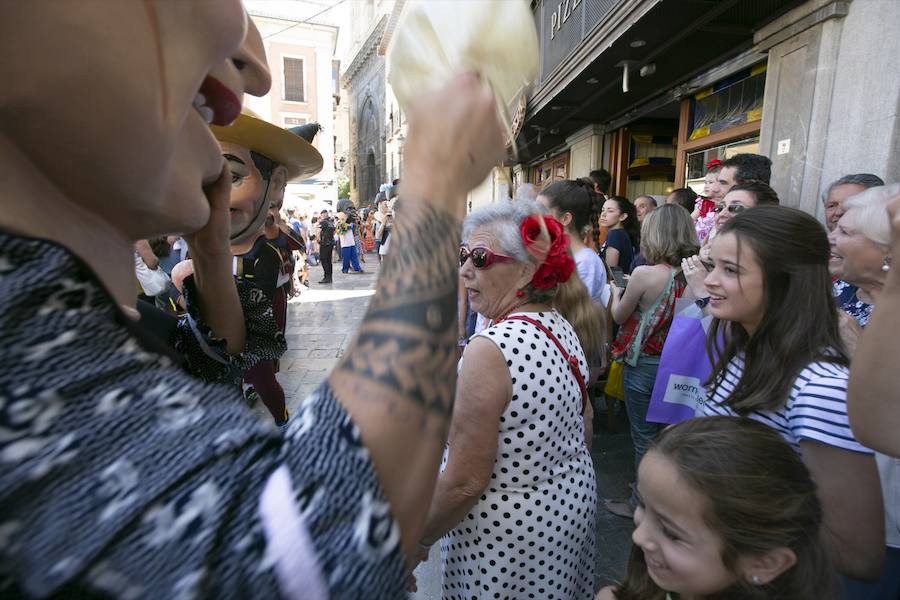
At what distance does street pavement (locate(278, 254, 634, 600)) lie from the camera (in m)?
2.76

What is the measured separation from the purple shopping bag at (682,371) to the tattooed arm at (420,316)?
2013mm

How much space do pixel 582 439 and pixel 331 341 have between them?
226 inches

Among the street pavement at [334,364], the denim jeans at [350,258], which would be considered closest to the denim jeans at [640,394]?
the street pavement at [334,364]

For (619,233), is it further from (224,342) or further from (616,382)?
(224,342)

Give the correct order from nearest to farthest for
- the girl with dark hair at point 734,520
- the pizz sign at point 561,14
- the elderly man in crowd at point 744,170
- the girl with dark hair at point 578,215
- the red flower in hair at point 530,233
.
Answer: the girl with dark hair at point 734,520 → the red flower in hair at point 530,233 → the girl with dark hair at point 578,215 → the elderly man in crowd at point 744,170 → the pizz sign at point 561,14

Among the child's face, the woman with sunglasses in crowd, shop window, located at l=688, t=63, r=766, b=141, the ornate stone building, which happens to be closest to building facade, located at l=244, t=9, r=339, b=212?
the ornate stone building

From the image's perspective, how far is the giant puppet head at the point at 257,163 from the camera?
1.78 metres

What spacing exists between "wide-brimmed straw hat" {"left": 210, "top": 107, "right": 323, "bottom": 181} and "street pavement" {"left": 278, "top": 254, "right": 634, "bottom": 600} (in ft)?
2.55

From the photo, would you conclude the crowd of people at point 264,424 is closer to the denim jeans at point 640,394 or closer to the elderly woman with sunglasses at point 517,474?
the elderly woman with sunglasses at point 517,474

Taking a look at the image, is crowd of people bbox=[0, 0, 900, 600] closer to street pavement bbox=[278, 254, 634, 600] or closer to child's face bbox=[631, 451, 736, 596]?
child's face bbox=[631, 451, 736, 596]

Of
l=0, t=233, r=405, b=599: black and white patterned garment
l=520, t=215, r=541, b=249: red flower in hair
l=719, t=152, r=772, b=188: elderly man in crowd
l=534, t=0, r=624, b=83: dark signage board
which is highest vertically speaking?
l=534, t=0, r=624, b=83: dark signage board

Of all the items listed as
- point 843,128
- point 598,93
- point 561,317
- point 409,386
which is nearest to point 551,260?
point 561,317

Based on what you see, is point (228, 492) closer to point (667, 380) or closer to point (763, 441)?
point (763, 441)

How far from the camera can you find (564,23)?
766 centimetres
